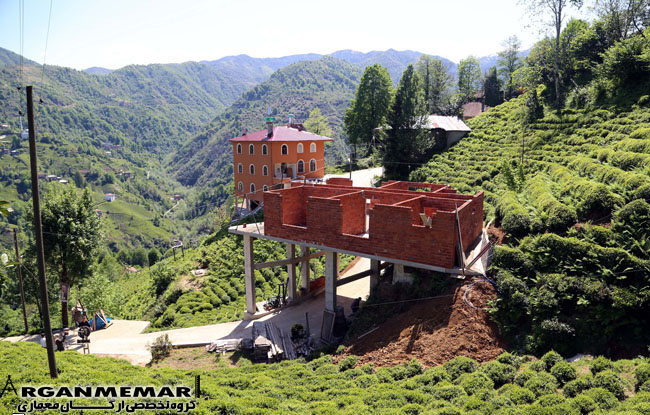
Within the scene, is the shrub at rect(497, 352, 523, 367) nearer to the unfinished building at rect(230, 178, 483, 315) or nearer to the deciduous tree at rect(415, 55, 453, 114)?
the unfinished building at rect(230, 178, 483, 315)

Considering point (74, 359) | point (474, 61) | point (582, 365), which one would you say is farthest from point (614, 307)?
point (474, 61)

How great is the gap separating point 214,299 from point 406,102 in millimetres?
24167

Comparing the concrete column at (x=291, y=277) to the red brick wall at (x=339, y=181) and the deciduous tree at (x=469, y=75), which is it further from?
the deciduous tree at (x=469, y=75)

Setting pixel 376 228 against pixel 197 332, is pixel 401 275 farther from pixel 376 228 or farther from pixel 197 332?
pixel 197 332

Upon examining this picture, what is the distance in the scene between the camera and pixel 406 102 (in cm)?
3566

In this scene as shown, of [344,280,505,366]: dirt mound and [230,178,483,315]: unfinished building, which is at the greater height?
[230,178,483,315]: unfinished building

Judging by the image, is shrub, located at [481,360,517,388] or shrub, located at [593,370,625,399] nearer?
shrub, located at [593,370,625,399]

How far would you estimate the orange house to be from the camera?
41.6 m

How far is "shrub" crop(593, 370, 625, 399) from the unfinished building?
5.05m

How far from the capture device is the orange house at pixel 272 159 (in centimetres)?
4156

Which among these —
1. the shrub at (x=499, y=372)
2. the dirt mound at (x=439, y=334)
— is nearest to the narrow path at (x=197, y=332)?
the dirt mound at (x=439, y=334)

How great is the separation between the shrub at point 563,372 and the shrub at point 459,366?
1886 mm

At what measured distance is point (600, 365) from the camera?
8445 millimetres

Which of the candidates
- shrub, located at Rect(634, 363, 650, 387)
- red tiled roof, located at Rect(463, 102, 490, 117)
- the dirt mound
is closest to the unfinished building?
the dirt mound
